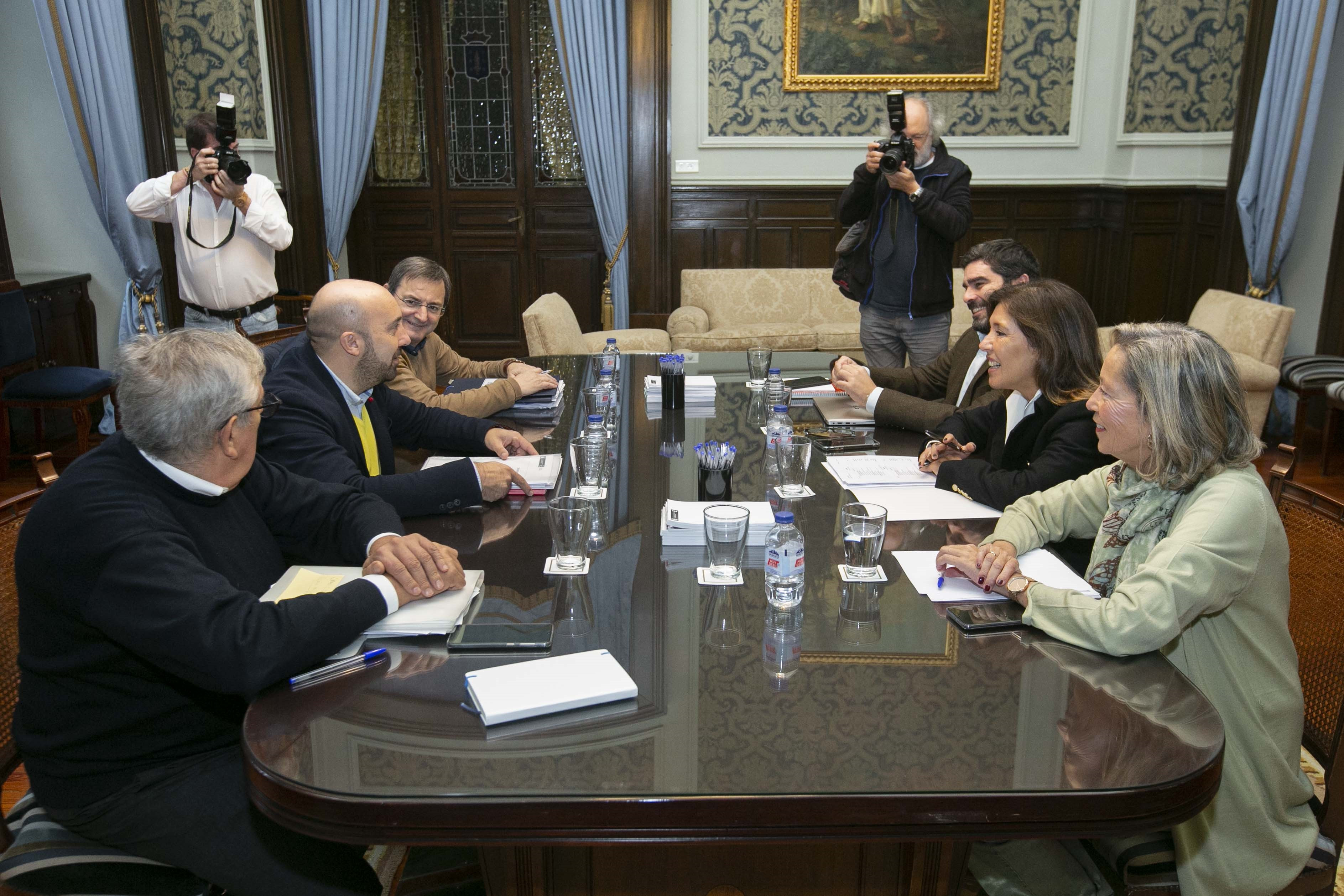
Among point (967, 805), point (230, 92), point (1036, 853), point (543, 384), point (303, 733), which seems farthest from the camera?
point (230, 92)

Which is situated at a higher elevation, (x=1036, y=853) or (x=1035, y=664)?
(x=1035, y=664)

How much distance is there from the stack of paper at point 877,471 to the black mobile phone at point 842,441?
Result: 0.21 ft

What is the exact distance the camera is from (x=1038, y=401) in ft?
7.39

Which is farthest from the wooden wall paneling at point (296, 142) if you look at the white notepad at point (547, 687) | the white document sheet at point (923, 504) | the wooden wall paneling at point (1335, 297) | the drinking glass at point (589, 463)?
the wooden wall paneling at point (1335, 297)

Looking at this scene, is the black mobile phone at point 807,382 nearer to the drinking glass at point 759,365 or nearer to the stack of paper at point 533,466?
the drinking glass at point 759,365

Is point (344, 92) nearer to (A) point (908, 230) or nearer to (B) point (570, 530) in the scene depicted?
(A) point (908, 230)

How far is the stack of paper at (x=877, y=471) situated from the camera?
7.45ft

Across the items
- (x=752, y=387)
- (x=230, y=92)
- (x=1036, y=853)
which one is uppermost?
(x=230, y=92)

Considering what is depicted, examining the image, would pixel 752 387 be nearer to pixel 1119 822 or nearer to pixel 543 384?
pixel 543 384

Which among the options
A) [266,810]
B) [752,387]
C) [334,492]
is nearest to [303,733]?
[266,810]

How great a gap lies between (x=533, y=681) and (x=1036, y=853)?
3.16ft

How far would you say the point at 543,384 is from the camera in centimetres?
305

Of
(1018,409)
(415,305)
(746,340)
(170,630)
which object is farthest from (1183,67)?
(170,630)

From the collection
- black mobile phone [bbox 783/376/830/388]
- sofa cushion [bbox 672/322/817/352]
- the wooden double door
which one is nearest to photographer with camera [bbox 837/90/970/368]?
black mobile phone [bbox 783/376/830/388]
